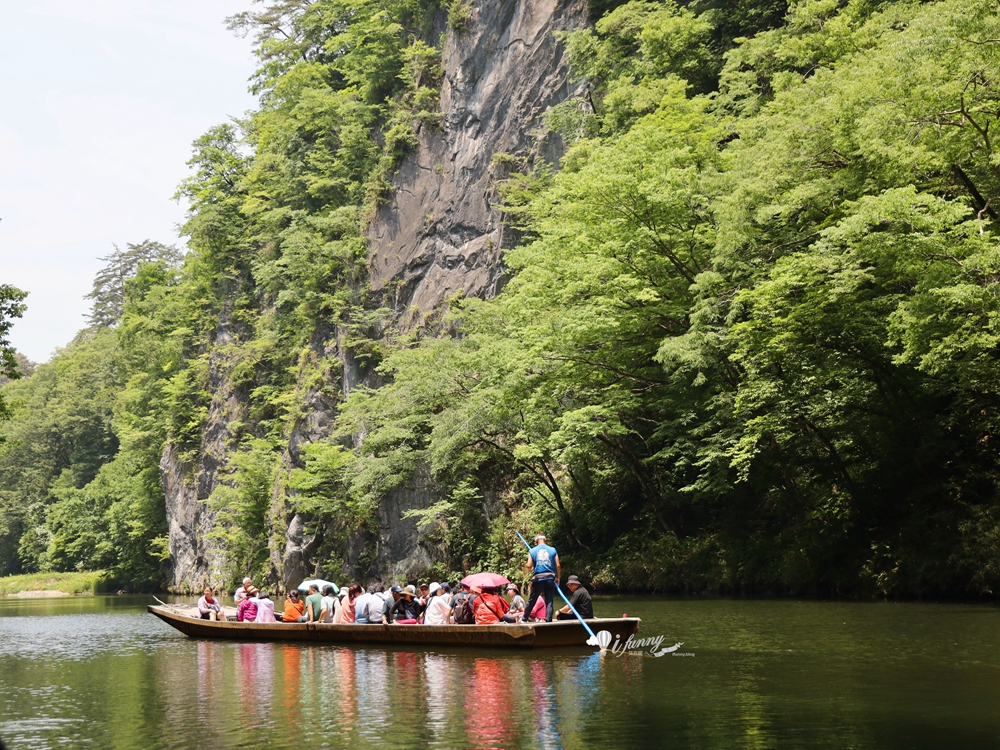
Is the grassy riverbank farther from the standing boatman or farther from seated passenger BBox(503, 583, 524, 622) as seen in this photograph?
the standing boatman

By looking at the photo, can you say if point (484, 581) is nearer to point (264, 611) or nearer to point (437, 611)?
point (437, 611)

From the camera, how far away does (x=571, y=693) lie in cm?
1102

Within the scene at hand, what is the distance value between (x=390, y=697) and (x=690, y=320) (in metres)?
16.0

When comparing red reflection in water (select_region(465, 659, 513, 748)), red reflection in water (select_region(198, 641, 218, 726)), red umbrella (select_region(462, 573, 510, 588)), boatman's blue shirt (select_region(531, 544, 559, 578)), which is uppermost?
boatman's blue shirt (select_region(531, 544, 559, 578))

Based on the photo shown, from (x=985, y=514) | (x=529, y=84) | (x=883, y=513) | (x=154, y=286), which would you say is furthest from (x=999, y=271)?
(x=154, y=286)

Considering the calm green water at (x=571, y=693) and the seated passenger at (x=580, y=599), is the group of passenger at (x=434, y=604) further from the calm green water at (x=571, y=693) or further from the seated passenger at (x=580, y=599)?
the calm green water at (x=571, y=693)

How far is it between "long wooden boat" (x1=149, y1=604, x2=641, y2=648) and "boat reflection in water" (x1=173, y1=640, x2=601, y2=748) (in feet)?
1.18

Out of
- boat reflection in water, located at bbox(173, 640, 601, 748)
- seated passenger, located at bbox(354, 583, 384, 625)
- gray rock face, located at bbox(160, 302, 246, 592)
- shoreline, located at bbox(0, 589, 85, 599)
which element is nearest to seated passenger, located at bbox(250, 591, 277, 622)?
seated passenger, located at bbox(354, 583, 384, 625)

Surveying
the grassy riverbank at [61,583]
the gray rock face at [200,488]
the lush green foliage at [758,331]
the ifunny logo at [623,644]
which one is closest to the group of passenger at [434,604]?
the ifunny logo at [623,644]

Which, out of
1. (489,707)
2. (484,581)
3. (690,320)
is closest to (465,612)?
(484,581)

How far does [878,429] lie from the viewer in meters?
22.1

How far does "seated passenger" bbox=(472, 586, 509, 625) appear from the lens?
16.6 meters

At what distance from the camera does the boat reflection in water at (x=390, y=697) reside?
30.2 feet

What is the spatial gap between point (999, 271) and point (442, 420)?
19.7m
